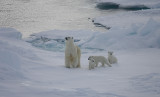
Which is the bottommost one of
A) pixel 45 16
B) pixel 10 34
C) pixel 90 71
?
pixel 90 71

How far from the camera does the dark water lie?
17.3m

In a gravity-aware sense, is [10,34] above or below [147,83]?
above

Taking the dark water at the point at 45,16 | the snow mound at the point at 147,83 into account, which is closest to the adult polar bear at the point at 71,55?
the snow mound at the point at 147,83

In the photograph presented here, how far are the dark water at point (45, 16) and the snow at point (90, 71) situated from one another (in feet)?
17.4

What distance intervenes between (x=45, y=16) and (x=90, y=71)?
47.5ft

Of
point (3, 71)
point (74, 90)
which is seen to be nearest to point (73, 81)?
point (74, 90)

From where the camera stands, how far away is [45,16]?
20.7m

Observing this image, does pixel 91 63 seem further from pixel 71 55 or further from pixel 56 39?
pixel 56 39

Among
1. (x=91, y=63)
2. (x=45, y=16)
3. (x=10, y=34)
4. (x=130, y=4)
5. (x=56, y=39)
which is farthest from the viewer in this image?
(x=130, y=4)

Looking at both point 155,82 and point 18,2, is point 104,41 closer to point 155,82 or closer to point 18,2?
point 155,82

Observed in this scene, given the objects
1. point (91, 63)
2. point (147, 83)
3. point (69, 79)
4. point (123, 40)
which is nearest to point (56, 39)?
point (123, 40)

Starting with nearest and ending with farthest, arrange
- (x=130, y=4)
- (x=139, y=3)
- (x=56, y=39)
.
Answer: (x=56, y=39), (x=139, y=3), (x=130, y=4)

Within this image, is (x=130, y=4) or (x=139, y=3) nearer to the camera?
(x=139, y=3)

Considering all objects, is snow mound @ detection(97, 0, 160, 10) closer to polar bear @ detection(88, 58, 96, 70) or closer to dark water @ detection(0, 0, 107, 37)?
dark water @ detection(0, 0, 107, 37)
